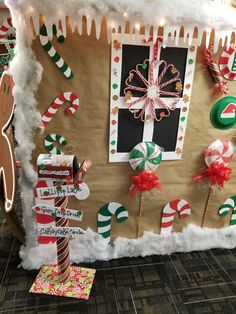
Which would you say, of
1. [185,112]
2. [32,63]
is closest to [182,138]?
[185,112]

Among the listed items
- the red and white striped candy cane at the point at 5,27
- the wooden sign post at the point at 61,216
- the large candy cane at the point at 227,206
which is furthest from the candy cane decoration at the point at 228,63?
the red and white striped candy cane at the point at 5,27

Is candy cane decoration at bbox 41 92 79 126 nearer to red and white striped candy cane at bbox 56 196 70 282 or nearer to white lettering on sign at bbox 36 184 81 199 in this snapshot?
white lettering on sign at bbox 36 184 81 199

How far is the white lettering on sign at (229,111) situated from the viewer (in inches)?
74.4

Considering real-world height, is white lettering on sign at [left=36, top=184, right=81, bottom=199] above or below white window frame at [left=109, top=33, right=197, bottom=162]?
below

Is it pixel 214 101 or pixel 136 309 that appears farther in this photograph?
pixel 214 101

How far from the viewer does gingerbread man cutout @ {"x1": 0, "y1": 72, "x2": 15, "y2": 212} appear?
67.6 inches

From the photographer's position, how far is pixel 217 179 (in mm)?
1977

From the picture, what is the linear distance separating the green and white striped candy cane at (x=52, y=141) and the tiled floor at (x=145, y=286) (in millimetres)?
900

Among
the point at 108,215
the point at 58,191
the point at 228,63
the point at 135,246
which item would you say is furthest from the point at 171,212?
the point at 228,63

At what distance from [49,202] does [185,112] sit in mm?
1102

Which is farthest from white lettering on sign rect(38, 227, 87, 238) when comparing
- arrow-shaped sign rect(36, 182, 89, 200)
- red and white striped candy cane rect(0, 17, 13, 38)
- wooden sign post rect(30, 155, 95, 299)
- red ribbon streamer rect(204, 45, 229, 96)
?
red and white striped candy cane rect(0, 17, 13, 38)

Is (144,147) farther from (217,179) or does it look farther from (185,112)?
(217,179)

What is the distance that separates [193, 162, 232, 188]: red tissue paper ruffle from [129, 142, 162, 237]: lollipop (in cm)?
38

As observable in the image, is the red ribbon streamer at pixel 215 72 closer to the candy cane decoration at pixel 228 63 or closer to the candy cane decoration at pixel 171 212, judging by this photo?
the candy cane decoration at pixel 228 63
